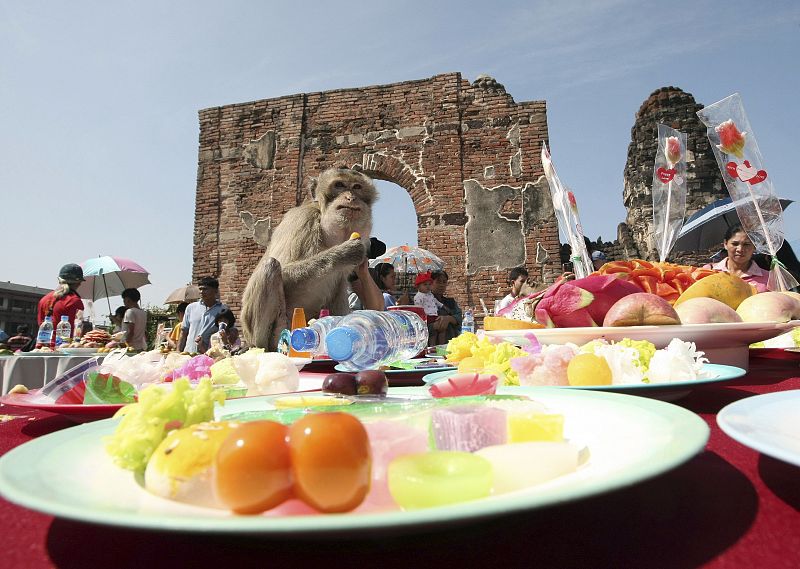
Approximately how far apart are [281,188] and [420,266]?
11.5ft

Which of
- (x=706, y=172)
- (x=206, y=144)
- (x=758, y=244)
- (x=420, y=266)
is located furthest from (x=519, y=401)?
(x=706, y=172)

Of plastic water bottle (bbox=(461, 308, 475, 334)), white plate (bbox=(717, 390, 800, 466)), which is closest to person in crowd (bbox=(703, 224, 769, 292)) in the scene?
plastic water bottle (bbox=(461, 308, 475, 334))

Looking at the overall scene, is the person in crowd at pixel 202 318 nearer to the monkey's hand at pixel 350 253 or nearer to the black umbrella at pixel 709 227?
the monkey's hand at pixel 350 253

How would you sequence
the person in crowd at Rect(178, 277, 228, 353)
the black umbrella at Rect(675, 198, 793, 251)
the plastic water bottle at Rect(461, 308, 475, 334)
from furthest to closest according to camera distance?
the black umbrella at Rect(675, 198, 793, 251), the person in crowd at Rect(178, 277, 228, 353), the plastic water bottle at Rect(461, 308, 475, 334)

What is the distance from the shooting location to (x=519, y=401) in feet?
1.94

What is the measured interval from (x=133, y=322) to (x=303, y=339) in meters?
6.05

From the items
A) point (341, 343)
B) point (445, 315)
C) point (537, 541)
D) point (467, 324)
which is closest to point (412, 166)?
point (445, 315)

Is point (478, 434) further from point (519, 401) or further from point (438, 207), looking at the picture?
point (438, 207)

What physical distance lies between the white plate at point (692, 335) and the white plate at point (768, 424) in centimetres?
53

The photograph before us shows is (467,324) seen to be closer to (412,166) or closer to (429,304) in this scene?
(429,304)

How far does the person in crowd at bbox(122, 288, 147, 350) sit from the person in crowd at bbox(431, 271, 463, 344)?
13.0ft

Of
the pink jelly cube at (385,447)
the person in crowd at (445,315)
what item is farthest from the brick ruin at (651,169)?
the pink jelly cube at (385,447)

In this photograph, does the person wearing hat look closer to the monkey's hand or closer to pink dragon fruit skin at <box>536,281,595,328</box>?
the monkey's hand

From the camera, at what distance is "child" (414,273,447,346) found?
5.85 m
